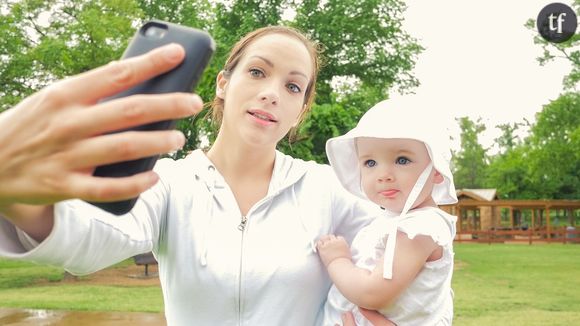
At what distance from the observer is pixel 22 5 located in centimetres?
2078

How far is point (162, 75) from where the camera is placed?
1047 millimetres

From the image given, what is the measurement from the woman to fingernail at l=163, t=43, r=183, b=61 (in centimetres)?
90

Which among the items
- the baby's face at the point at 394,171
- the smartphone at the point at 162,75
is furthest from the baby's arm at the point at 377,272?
the smartphone at the point at 162,75

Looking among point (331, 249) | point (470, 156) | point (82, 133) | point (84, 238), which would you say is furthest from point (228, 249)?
point (470, 156)

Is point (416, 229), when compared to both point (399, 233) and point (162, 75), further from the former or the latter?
point (162, 75)

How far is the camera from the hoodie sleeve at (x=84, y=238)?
129 cm

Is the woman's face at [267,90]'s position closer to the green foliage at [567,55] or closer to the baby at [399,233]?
the baby at [399,233]

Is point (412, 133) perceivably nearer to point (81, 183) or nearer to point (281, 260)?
point (281, 260)

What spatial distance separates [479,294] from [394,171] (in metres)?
12.2

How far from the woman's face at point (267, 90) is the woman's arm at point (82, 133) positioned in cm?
123

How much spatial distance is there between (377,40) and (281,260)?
23644 millimetres

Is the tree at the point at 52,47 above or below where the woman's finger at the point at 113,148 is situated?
above

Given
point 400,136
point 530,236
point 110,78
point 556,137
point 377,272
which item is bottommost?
point 530,236

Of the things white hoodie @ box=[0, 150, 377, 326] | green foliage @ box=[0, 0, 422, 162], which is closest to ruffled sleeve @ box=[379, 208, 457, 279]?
white hoodie @ box=[0, 150, 377, 326]
